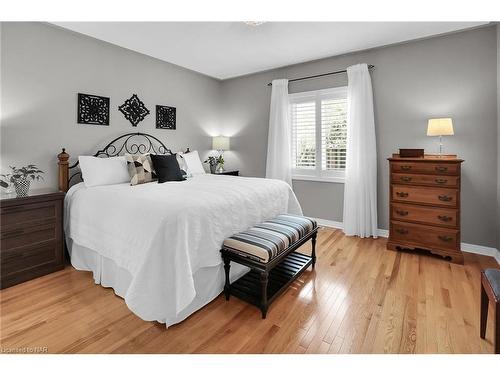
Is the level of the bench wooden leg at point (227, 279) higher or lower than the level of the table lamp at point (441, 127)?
lower

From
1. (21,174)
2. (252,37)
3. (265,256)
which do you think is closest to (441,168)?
(265,256)

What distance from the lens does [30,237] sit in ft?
8.09

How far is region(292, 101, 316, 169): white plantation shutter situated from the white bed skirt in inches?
97.3

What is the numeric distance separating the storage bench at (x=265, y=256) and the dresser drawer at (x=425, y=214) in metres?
1.29

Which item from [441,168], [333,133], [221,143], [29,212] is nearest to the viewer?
[29,212]

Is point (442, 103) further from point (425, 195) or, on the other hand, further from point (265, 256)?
point (265, 256)

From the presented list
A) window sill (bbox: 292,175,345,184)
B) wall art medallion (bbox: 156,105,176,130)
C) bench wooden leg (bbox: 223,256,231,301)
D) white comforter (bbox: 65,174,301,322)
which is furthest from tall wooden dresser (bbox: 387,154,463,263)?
wall art medallion (bbox: 156,105,176,130)

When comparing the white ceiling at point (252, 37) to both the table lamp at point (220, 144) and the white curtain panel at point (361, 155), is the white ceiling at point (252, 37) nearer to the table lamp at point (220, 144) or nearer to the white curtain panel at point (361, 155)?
the white curtain panel at point (361, 155)

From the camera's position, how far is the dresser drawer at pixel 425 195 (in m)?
2.86

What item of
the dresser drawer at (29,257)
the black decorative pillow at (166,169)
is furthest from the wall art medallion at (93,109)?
the dresser drawer at (29,257)

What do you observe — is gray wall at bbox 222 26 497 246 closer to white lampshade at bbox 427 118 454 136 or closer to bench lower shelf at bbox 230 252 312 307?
white lampshade at bbox 427 118 454 136

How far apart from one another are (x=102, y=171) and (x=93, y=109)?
0.97 meters

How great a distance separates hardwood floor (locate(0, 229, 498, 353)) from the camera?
165cm
